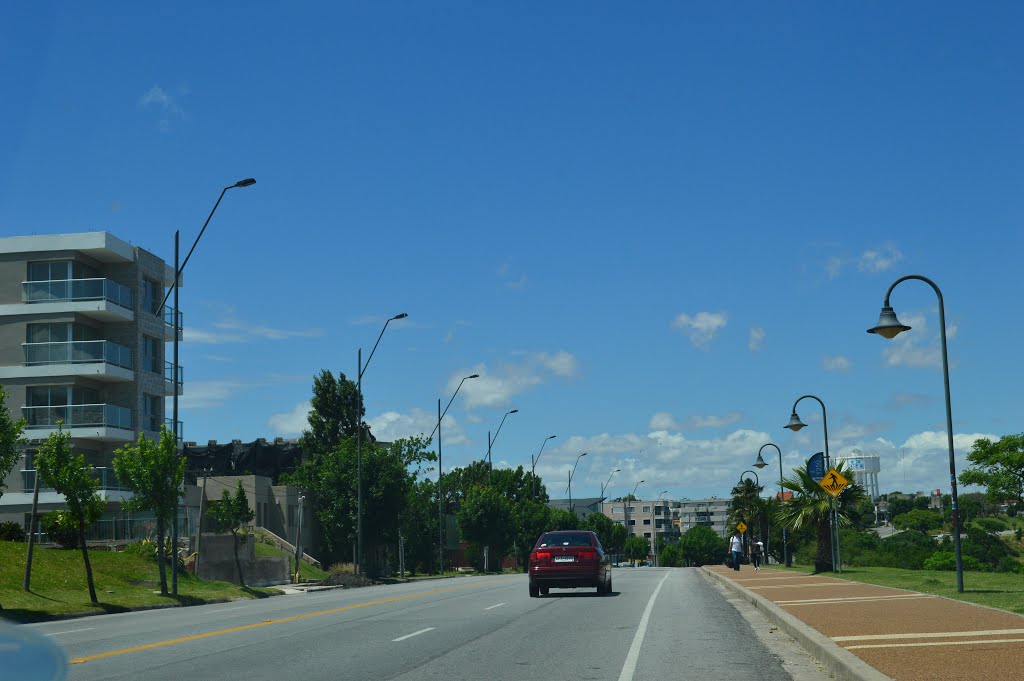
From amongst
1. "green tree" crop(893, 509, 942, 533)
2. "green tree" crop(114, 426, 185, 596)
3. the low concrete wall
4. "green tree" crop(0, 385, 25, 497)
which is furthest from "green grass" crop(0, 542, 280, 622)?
"green tree" crop(893, 509, 942, 533)

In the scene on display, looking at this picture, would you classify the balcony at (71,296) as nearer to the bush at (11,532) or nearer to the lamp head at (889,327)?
the bush at (11,532)

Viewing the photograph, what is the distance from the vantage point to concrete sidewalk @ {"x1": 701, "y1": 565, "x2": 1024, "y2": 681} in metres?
10.2

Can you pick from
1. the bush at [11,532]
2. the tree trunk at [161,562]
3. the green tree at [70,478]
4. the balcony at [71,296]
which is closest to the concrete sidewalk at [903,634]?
the green tree at [70,478]

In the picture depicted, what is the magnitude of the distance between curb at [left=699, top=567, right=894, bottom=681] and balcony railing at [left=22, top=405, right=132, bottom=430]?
35625 millimetres

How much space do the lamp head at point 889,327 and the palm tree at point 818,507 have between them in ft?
52.5

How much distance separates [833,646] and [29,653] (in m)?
10.2

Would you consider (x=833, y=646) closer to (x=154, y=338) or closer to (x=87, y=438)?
(x=87, y=438)

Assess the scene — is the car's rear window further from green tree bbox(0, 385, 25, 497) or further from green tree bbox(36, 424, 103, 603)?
green tree bbox(0, 385, 25, 497)

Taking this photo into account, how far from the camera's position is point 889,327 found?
2353 centimetres

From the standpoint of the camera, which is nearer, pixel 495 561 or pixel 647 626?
pixel 647 626

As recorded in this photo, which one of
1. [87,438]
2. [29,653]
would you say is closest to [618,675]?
[29,653]

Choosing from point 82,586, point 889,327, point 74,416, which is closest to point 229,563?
point 82,586

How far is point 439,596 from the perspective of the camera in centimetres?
2884

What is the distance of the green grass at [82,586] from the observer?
2647 centimetres
